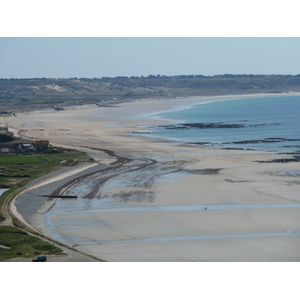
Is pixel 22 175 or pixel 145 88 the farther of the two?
pixel 145 88

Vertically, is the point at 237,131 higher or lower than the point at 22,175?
higher

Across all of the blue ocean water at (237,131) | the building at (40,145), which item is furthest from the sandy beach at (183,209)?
the blue ocean water at (237,131)

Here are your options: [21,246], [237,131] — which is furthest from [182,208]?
[237,131]

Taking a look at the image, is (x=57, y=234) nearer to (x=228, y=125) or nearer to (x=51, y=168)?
(x=51, y=168)

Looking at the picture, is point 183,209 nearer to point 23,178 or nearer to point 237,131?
point 23,178

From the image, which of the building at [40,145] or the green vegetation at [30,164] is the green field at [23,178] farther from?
the building at [40,145]

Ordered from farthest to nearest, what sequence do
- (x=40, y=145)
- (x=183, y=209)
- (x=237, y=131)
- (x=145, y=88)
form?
(x=145, y=88)
(x=237, y=131)
(x=40, y=145)
(x=183, y=209)

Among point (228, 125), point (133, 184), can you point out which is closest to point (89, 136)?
point (228, 125)
